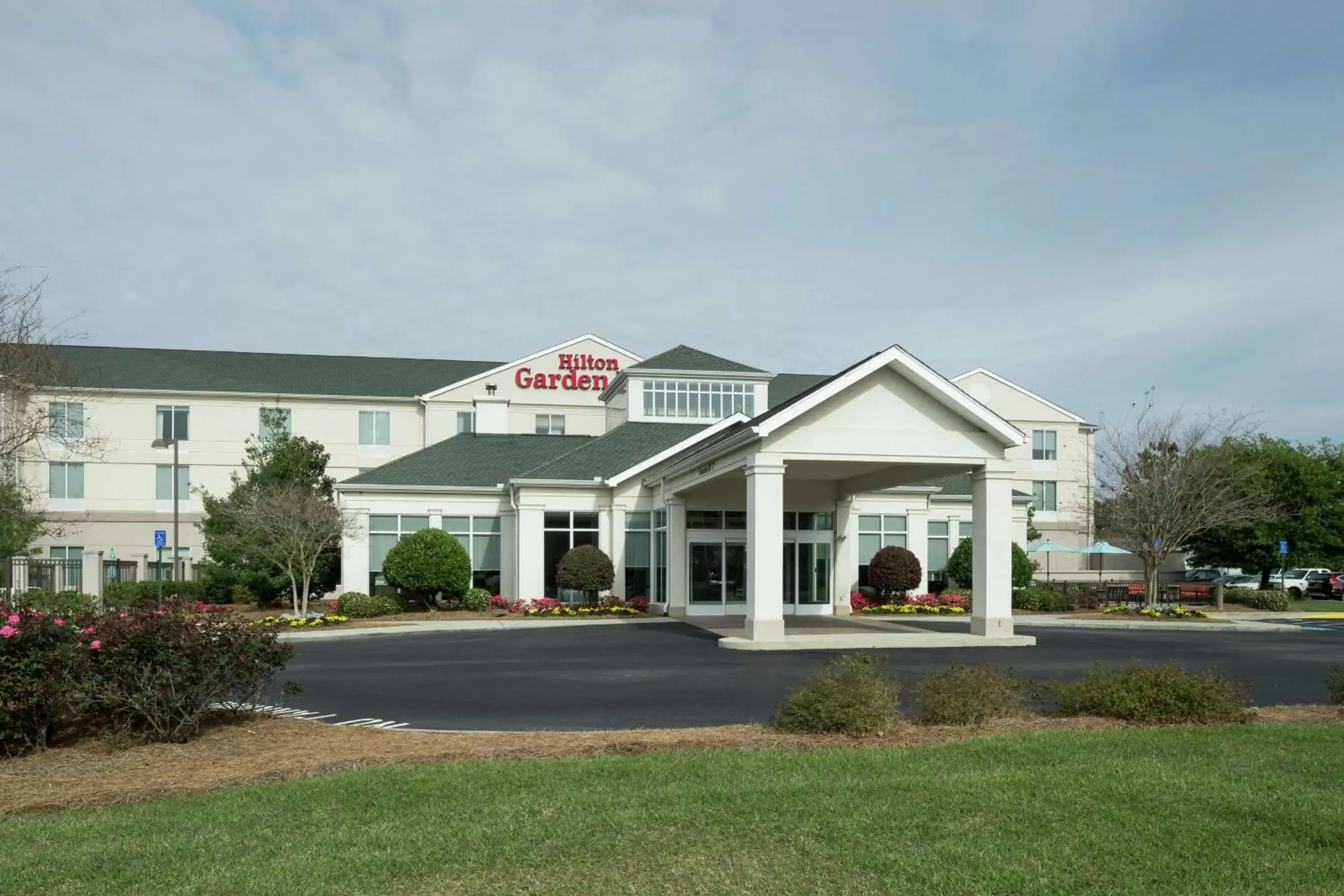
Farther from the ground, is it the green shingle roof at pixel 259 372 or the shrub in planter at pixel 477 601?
the green shingle roof at pixel 259 372

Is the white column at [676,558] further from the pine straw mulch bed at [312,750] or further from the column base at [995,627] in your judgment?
the pine straw mulch bed at [312,750]

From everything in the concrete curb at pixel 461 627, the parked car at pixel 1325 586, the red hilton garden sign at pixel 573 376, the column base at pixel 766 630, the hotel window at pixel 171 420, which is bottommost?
the parked car at pixel 1325 586

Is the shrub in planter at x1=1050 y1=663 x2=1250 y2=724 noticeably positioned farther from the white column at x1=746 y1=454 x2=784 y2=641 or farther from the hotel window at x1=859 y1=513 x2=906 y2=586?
the hotel window at x1=859 y1=513 x2=906 y2=586

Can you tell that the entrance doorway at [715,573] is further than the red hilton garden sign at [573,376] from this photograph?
No

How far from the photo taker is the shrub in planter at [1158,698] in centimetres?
1150

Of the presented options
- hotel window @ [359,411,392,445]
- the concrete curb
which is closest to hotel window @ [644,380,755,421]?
the concrete curb

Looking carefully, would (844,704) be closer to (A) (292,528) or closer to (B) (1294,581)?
(A) (292,528)

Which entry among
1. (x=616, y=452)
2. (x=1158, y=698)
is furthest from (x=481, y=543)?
(x=1158, y=698)

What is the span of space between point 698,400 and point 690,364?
1.30 m

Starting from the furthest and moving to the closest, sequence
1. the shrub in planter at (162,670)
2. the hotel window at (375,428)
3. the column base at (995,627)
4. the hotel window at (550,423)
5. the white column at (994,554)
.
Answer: the hotel window at (550,423) → the hotel window at (375,428) → the white column at (994,554) → the column base at (995,627) → the shrub in planter at (162,670)

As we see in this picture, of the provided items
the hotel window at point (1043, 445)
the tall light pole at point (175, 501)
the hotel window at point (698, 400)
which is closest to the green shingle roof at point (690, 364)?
the hotel window at point (698, 400)

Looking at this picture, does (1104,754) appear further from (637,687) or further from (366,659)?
(366,659)

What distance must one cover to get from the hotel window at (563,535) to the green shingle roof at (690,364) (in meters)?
6.99

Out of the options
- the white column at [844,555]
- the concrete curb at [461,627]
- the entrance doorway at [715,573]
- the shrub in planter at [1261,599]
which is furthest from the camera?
the shrub in planter at [1261,599]
